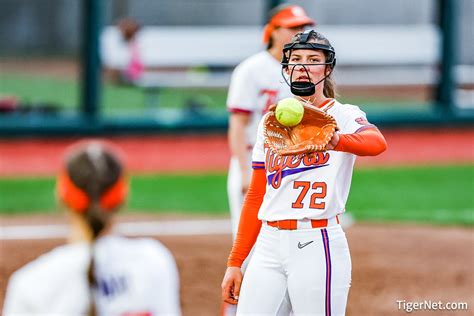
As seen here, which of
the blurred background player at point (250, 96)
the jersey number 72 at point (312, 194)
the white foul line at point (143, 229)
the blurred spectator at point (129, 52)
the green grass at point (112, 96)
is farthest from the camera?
the blurred spectator at point (129, 52)

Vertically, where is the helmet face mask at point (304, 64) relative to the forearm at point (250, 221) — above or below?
above

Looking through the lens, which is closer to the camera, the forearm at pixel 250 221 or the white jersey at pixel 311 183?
the white jersey at pixel 311 183

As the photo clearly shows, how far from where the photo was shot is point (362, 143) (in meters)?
3.60

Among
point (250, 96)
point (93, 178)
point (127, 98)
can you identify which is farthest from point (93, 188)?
point (127, 98)

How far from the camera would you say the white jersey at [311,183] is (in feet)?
12.1

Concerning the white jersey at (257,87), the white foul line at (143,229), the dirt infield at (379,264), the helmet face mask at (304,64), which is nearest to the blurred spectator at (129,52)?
the white foul line at (143,229)

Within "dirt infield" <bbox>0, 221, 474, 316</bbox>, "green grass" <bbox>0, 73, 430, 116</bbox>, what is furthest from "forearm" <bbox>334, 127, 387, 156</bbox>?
"green grass" <bbox>0, 73, 430, 116</bbox>

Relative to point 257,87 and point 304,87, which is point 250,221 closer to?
point 304,87

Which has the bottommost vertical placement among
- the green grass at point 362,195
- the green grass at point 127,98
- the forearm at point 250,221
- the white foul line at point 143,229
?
the white foul line at point 143,229

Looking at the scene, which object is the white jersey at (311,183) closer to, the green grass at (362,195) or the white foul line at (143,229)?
the white foul line at (143,229)

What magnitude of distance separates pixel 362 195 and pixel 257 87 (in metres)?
5.45

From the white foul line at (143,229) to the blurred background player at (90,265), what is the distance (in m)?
6.09

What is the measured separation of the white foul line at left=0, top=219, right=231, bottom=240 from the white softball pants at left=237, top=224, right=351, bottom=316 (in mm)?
5060

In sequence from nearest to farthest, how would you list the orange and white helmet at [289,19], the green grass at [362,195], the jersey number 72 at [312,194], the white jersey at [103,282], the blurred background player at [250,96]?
the white jersey at [103,282] < the jersey number 72 at [312,194] < the orange and white helmet at [289,19] < the blurred background player at [250,96] < the green grass at [362,195]
